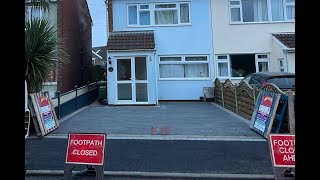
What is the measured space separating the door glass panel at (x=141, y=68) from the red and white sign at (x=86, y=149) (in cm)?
974

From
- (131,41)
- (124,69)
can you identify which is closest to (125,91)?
(124,69)

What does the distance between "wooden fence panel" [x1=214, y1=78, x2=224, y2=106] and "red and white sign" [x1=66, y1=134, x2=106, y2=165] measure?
991 centimetres

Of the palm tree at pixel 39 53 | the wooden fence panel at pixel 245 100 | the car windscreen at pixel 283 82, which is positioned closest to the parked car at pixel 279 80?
the car windscreen at pixel 283 82

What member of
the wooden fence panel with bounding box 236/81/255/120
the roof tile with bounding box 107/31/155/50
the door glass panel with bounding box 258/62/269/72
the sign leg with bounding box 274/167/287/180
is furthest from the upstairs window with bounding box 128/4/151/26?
the sign leg with bounding box 274/167/287/180

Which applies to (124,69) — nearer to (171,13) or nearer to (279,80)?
(171,13)

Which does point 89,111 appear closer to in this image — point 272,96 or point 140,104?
point 140,104

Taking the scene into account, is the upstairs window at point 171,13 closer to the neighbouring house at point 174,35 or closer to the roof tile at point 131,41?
the neighbouring house at point 174,35

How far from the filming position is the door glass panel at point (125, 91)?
1425 cm

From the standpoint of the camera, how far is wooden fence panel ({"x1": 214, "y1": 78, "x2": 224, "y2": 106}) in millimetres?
13916

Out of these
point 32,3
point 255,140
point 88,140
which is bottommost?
point 255,140

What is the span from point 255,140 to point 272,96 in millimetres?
1265

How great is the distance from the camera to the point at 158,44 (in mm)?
15828

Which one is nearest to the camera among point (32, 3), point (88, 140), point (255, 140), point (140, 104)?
point (88, 140)
